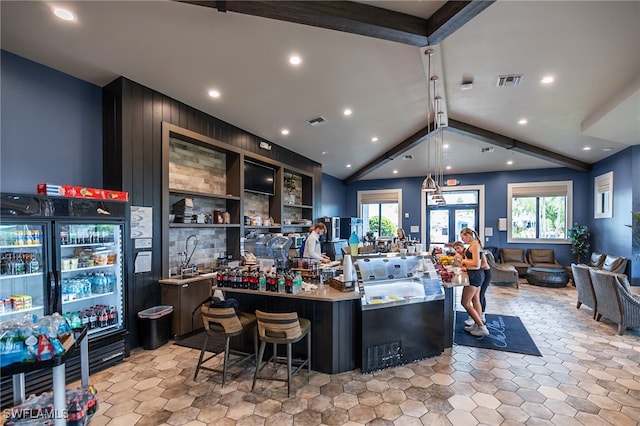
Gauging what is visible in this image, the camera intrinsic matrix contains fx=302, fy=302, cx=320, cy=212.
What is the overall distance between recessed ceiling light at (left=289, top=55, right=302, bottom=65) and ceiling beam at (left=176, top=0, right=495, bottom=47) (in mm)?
791

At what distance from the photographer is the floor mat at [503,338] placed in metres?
3.80

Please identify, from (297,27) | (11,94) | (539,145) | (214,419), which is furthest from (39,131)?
(539,145)

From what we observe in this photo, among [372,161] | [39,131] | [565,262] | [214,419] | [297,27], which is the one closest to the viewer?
[214,419]

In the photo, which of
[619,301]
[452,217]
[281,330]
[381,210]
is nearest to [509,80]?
[619,301]

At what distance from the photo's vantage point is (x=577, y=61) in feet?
11.8

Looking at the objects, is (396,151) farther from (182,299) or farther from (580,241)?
(182,299)

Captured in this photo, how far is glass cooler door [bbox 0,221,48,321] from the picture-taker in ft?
8.82

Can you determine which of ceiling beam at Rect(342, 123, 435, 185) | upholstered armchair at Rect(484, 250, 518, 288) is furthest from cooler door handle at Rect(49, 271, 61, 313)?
upholstered armchair at Rect(484, 250, 518, 288)

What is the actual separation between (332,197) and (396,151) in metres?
3.12

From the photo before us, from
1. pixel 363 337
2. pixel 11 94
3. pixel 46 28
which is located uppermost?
pixel 46 28

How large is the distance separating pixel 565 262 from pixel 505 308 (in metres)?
4.36

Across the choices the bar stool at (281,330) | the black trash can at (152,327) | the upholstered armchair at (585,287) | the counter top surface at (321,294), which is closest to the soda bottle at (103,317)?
the black trash can at (152,327)

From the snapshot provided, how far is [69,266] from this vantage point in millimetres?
3131

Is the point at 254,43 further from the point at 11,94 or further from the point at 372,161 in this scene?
the point at 372,161
